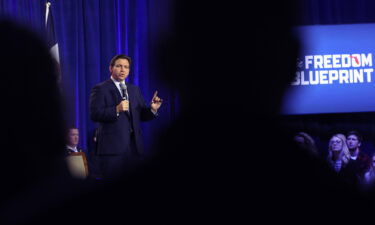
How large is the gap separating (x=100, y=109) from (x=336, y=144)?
2.43m

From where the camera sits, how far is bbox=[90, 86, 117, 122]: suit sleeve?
188 inches

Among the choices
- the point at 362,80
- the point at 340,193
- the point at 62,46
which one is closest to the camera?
the point at 340,193

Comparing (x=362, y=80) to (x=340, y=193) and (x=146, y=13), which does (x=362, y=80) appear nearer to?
(x=146, y=13)

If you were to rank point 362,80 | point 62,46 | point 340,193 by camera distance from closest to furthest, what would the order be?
point 340,193 < point 362,80 < point 62,46

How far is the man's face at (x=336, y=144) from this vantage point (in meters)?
5.76

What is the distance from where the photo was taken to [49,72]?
0.53 meters

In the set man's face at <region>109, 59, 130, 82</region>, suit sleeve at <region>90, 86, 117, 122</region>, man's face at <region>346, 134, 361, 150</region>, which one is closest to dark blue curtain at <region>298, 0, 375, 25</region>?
man's face at <region>346, 134, 361, 150</region>

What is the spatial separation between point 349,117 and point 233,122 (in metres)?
6.71

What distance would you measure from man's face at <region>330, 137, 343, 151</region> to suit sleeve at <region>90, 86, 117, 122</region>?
225cm

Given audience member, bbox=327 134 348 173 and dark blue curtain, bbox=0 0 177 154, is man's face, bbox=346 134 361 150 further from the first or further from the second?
dark blue curtain, bbox=0 0 177 154

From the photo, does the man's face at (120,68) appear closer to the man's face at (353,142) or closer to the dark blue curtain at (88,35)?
the dark blue curtain at (88,35)

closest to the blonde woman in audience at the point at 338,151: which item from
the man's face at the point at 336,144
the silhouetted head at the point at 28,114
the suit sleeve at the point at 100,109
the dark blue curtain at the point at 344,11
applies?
the man's face at the point at 336,144

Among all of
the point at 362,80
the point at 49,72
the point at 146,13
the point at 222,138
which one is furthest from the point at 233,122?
the point at 146,13

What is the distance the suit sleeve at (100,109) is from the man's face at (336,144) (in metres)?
2.25
